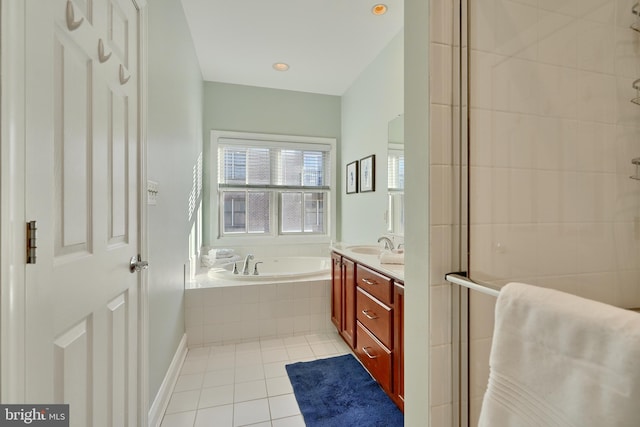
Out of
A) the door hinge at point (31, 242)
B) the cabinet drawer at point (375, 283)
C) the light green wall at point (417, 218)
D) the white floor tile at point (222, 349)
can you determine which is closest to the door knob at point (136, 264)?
the door hinge at point (31, 242)

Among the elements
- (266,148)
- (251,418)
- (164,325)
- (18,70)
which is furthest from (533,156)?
(266,148)

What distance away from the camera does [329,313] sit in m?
2.63

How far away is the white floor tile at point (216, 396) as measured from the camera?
167 cm

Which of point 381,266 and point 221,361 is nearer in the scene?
point 381,266

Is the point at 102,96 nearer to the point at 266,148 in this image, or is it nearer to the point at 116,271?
the point at 116,271

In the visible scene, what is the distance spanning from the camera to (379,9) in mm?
2133

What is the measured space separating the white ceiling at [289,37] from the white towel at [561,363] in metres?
2.33

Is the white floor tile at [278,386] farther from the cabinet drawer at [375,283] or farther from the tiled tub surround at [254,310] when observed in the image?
the cabinet drawer at [375,283]

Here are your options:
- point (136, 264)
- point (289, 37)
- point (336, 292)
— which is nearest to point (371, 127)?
point (289, 37)

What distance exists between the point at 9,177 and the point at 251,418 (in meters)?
1.59

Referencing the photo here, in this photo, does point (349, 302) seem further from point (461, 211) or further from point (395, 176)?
point (461, 211)

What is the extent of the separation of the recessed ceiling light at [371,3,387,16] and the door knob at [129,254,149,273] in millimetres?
2334

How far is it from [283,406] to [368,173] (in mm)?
2194

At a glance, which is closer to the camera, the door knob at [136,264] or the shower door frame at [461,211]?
the shower door frame at [461,211]
